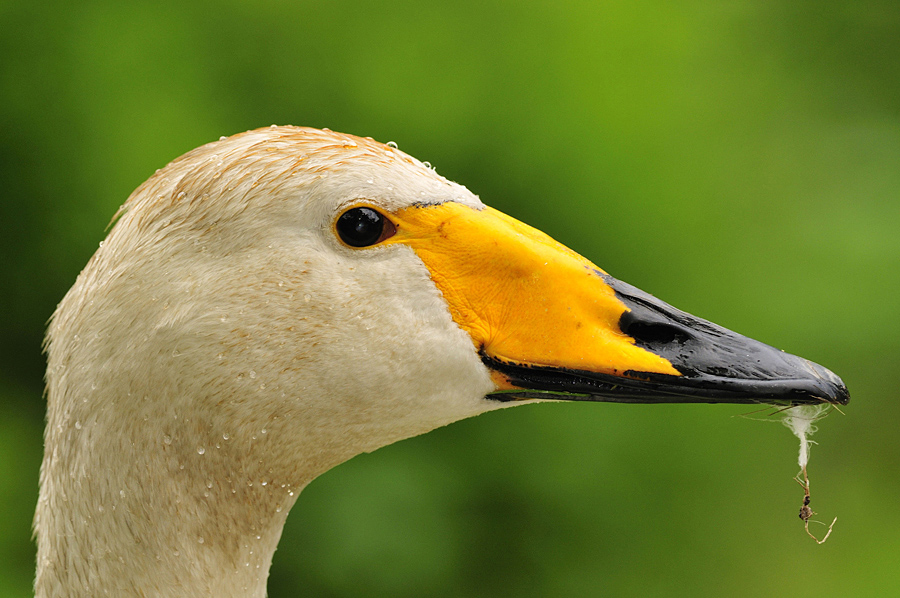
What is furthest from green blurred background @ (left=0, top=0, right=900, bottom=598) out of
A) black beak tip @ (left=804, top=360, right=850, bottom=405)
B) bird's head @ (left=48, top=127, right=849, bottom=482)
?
black beak tip @ (left=804, top=360, right=850, bottom=405)

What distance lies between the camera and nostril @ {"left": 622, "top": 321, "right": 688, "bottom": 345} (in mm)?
1408

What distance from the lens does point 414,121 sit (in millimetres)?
3641

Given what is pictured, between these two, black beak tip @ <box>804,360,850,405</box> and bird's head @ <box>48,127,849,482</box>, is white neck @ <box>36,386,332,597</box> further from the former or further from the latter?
black beak tip @ <box>804,360,850,405</box>

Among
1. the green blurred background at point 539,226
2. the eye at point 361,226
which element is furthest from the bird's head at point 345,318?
the green blurred background at point 539,226

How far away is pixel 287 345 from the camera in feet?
4.55

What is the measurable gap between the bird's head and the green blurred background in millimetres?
1861

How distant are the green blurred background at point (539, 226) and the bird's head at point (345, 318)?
1861 mm

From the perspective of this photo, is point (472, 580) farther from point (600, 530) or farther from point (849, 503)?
point (849, 503)

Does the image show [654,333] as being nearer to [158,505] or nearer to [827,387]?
[827,387]

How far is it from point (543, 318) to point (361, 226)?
0.34 m

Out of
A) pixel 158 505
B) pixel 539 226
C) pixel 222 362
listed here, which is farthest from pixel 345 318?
pixel 539 226

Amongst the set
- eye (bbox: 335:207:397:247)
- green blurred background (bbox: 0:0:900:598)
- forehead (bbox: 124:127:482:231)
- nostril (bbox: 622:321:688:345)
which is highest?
forehead (bbox: 124:127:482:231)

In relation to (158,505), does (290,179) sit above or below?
above

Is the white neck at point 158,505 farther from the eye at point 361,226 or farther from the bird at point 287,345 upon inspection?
the eye at point 361,226
